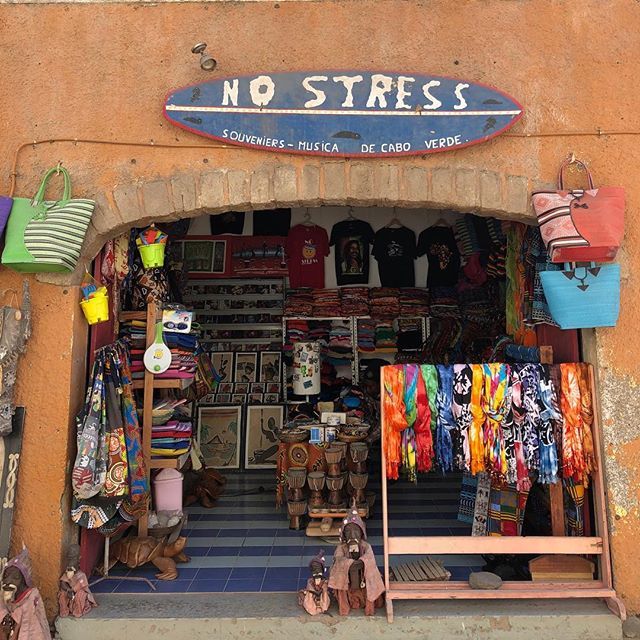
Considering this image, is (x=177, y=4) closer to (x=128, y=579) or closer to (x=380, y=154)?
(x=380, y=154)

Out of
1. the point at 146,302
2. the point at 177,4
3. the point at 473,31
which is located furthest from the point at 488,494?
the point at 177,4

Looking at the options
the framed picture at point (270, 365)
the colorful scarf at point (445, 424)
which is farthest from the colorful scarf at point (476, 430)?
the framed picture at point (270, 365)

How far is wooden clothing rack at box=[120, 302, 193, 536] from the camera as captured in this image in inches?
183

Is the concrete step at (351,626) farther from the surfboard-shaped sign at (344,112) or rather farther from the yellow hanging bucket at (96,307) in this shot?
the surfboard-shaped sign at (344,112)

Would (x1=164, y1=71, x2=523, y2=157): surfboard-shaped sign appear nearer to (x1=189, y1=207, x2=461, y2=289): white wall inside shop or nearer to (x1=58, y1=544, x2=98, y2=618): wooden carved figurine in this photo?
(x1=189, y1=207, x2=461, y2=289): white wall inside shop

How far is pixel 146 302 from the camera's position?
5070 millimetres

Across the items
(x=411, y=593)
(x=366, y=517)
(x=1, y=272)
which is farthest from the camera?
(x=366, y=517)

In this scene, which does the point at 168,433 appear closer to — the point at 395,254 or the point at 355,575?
the point at 355,575

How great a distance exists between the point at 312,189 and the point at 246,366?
4422 mm

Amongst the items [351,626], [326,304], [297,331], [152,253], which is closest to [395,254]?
[326,304]

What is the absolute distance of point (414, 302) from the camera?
7.82 metres

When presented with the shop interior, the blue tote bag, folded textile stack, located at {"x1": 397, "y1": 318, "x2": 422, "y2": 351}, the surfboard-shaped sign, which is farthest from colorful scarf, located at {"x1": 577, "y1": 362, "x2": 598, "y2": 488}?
folded textile stack, located at {"x1": 397, "y1": 318, "x2": 422, "y2": 351}

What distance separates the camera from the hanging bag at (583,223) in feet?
12.5

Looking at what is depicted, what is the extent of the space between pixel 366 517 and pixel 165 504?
203 centimetres
